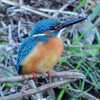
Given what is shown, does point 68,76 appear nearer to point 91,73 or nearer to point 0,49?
point 91,73

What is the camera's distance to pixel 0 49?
450 centimetres

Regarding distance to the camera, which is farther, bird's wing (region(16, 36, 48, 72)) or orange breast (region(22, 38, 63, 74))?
bird's wing (region(16, 36, 48, 72))

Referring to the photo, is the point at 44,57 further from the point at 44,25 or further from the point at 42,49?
the point at 44,25

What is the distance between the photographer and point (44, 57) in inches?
134

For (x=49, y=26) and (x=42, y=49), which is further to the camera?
(x=49, y=26)

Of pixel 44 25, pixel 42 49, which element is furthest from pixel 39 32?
pixel 42 49

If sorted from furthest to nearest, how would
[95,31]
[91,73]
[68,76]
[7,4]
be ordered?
[7,4]
[95,31]
[91,73]
[68,76]

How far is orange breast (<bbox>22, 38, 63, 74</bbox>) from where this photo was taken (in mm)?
3428

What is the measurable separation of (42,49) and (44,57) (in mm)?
66

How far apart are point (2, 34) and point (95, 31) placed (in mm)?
831

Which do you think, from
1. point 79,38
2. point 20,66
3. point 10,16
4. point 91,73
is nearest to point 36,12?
point 10,16

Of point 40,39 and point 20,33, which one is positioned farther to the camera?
point 20,33

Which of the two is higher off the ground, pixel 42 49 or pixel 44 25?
pixel 44 25

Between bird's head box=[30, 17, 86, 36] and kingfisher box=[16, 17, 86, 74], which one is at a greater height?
bird's head box=[30, 17, 86, 36]
